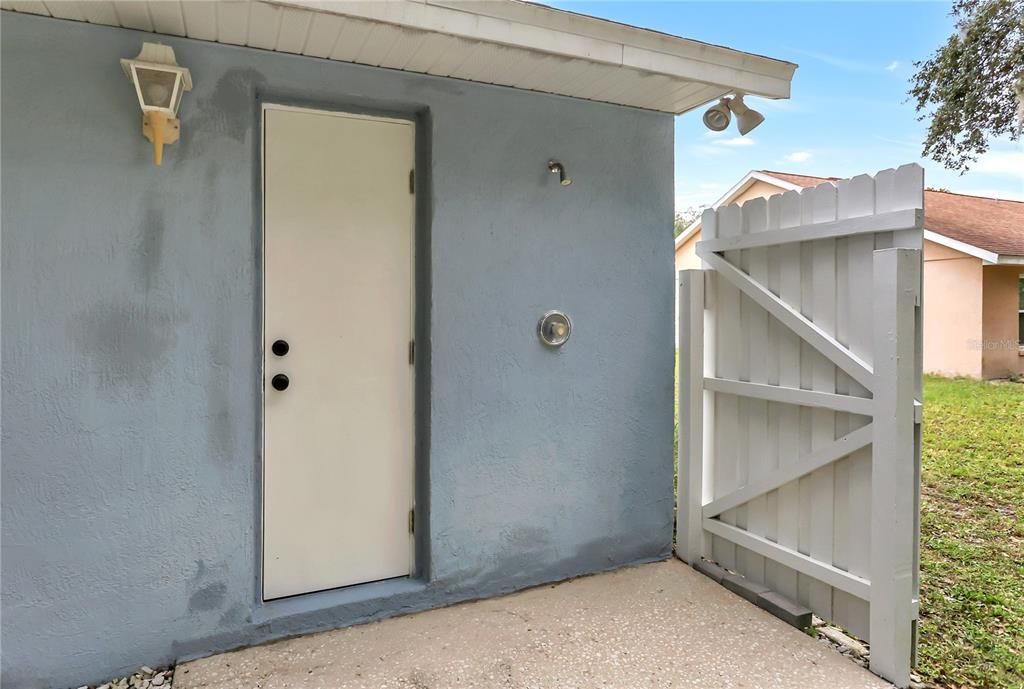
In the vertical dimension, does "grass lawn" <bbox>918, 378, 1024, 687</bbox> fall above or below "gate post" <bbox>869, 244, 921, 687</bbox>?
below

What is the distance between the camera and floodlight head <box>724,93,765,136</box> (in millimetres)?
3164

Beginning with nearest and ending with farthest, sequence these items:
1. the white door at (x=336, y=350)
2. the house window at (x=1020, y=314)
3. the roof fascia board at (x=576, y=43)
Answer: the roof fascia board at (x=576, y=43) < the white door at (x=336, y=350) < the house window at (x=1020, y=314)

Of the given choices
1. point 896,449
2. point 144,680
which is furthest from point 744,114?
point 144,680

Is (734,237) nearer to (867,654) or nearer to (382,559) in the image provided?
(867,654)

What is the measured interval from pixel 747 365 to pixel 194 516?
275cm

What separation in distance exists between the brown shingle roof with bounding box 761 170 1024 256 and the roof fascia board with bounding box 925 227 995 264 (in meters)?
0.09

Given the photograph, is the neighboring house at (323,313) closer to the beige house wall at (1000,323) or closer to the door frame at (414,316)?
the door frame at (414,316)

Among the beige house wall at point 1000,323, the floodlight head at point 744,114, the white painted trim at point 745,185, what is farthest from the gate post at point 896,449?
the beige house wall at point 1000,323

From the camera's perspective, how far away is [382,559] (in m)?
3.06

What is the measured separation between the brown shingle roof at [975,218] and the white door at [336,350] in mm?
9465

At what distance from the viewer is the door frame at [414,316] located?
2715mm

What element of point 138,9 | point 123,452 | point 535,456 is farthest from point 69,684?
point 138,9

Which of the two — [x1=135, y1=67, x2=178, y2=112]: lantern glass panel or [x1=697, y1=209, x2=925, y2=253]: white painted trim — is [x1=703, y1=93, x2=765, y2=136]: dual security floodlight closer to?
[x1=697, y1=209, x2=925, y2=253]: white painted trim

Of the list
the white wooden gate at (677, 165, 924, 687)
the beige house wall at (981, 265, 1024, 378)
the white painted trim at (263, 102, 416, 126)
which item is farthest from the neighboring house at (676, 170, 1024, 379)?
the white painted trim at (263, 102, 416, 126)
